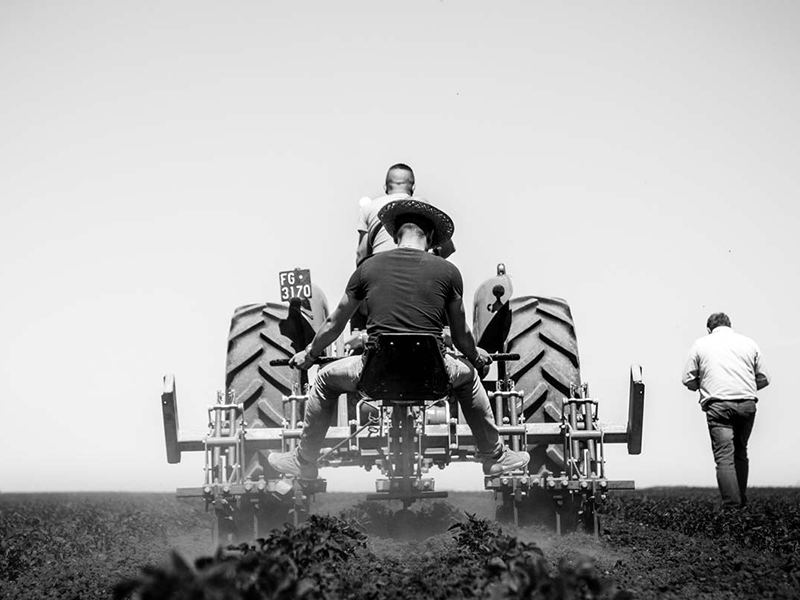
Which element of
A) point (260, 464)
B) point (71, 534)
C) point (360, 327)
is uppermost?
point (360, 327)

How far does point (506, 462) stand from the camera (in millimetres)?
6879

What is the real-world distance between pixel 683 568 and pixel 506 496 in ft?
6.99

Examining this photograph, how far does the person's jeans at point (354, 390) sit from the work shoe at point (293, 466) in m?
0.09

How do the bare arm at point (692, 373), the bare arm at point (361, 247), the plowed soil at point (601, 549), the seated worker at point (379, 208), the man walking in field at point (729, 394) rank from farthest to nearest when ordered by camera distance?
the bare arm at point (692, 373)
the man walking in field at point (729, 394)
the bare arm at point (361, 247)
the seated worker at point (379, 208)
the plowed soil at point (601, 549)

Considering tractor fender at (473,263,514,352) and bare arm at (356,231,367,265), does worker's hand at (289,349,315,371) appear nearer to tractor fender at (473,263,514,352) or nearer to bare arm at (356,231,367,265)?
bare arm at (356,231,367,265)

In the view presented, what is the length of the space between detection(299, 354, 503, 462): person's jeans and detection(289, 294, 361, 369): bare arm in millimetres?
130

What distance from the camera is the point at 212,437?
23.2ft

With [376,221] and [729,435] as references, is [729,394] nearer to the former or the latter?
[729,435]

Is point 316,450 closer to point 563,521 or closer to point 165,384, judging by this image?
point 165,384

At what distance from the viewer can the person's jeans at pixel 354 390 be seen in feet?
20.2

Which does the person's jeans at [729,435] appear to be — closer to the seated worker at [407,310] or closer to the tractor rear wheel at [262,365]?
the seated worker at [407,310]

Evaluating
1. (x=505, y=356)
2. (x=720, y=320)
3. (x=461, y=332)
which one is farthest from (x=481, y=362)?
(x=720, y=320)

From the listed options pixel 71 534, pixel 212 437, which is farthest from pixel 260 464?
pixel 71 534

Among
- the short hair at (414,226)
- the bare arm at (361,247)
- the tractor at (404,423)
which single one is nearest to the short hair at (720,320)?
the tractor at (404,423)
